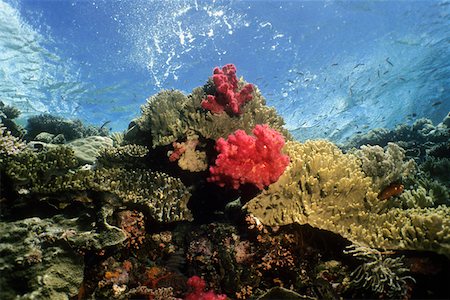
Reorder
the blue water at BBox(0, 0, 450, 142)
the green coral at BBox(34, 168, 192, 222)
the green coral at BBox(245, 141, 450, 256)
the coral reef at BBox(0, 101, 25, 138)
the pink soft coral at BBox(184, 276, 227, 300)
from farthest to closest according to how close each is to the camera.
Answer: the blue water at BBox(0, 0, 450, 142) → the coral reef at BBox(0, 101, 25, 138) → the green coral at BBox(34, 168, 192, 222) → the pink soft coral at BBox(184, 276, 227, 300) → the green coral at BBox(245, 141, 450, 256)

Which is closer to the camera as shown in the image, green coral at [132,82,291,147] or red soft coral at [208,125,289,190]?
red soft coral at [208,125,289,190]

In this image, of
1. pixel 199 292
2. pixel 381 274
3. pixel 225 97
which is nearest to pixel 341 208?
pixel 381 274

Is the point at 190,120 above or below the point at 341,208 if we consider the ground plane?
above

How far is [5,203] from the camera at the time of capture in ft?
13.8

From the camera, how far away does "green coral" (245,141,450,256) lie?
3.73m

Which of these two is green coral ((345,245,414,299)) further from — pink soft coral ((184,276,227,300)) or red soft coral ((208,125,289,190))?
pink soft coral ((184,276,227,300))

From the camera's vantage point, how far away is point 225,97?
19.2 ft

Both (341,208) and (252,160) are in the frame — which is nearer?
(341,208)

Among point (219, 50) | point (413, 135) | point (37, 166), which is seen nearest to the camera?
point (37, 166)

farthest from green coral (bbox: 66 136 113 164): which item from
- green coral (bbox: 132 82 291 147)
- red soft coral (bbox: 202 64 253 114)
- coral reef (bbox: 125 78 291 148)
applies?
red soft coral (bbox: 202 64 253 114)

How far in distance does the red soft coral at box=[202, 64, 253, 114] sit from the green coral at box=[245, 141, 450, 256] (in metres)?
1.69

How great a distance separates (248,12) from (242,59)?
454cm

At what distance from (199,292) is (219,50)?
62.4ft

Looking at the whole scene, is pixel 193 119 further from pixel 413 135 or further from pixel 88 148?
pixel 413 135
